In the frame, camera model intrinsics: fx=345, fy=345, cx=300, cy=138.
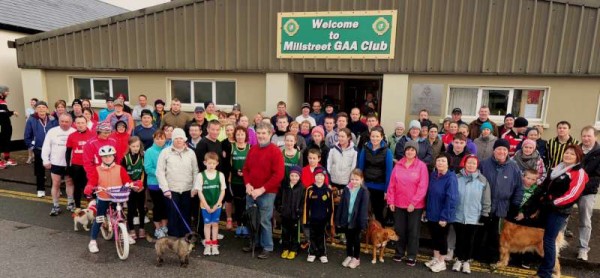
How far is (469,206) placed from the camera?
4.70 metres

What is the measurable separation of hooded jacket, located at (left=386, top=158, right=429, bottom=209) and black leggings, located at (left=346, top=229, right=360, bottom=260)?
0.72 m

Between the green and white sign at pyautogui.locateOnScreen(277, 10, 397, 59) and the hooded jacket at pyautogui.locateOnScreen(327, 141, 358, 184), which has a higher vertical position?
the green and white sign at pyautogui.locateOnScreen(277, 10, 397, 59)

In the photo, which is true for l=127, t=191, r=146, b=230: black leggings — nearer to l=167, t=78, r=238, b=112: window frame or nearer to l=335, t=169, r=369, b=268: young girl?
l=335, t=169, r=369, b=268: young girl

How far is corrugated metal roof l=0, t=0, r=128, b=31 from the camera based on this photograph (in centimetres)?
1296

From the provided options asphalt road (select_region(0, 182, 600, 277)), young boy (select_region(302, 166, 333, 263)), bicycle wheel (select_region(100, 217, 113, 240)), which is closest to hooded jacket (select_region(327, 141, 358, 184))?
young boy (select_region(302, 166, 333, 263))

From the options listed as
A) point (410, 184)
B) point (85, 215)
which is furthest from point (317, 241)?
point (85, 215)

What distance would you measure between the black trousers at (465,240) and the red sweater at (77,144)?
20.7ft

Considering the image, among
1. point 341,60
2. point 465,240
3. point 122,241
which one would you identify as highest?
point 341,60

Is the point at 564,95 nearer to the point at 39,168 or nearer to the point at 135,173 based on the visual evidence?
the point at 135,173

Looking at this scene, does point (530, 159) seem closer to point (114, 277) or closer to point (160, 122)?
point (114, 277)

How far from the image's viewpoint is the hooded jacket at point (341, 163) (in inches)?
216

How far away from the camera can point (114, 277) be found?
4.41 metres

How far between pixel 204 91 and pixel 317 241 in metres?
6.73

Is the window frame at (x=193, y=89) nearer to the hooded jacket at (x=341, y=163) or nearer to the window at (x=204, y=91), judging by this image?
the window at (x=204, y=91)
